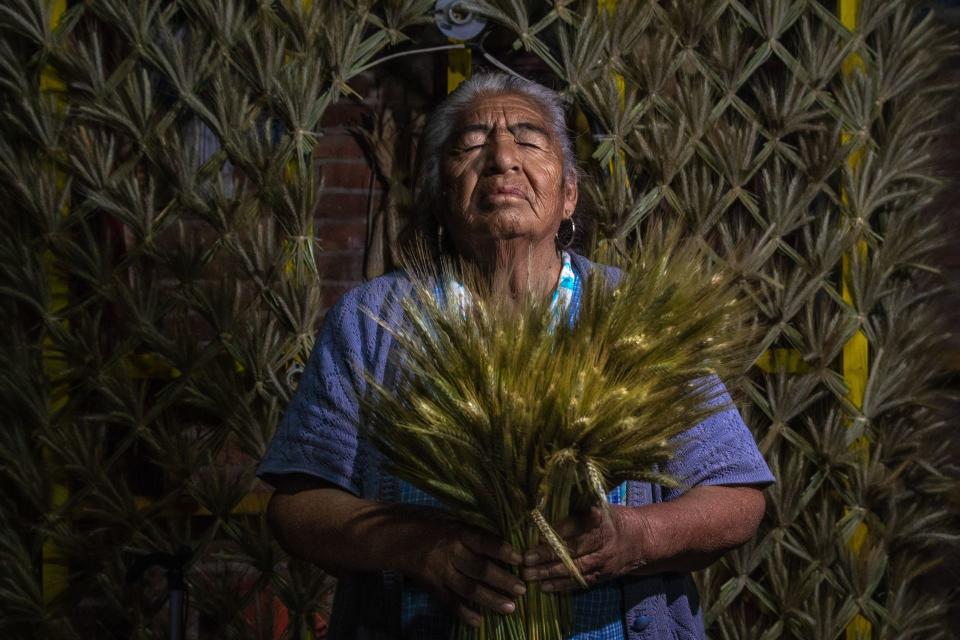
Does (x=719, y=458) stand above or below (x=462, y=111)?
below

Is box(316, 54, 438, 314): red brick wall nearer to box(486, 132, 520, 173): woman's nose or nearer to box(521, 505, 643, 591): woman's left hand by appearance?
box(486, 132, 520, 173): woman's nose

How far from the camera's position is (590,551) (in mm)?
1041

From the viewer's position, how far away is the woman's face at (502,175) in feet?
4.60

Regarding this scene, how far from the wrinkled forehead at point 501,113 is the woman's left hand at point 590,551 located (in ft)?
2.12

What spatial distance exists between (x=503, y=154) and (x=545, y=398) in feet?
1.96

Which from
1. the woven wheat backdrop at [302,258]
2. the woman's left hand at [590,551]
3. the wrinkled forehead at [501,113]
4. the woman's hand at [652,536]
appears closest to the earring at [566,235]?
the wrinkled forehead at [501,113]

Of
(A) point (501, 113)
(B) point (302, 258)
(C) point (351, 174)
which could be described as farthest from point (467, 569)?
(C) point (351, 174)

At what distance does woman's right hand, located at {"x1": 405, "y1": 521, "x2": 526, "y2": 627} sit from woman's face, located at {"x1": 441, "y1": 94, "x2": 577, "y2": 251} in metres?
0.47

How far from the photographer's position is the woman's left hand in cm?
101

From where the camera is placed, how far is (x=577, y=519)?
1023mm

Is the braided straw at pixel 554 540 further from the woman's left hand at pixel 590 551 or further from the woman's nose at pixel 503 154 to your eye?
the woman's nose at pixel 503 154

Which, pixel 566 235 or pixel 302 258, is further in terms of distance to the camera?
pixel 302 258

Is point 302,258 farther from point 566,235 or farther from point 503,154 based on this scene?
point 503,154

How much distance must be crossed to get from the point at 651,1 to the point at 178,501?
1.53 m
